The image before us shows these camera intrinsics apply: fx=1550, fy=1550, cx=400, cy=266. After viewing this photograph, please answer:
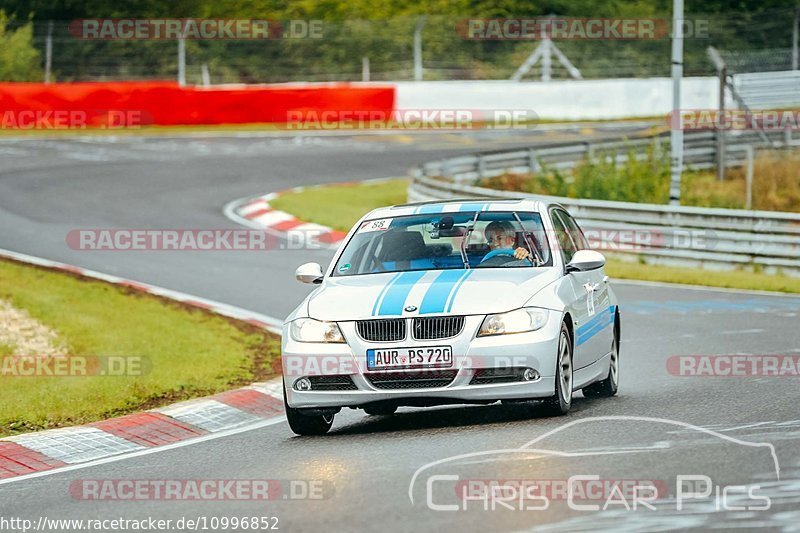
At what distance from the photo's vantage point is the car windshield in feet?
36.5

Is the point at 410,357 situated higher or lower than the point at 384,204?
higher

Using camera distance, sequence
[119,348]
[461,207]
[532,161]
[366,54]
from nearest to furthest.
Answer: [461,207] → [119,348] → [532,161] → [366,54]

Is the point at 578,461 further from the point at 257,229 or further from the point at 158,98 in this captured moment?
the point at 158,98

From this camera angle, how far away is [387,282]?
1063 centimetres

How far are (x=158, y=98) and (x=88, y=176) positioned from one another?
38.0 ft

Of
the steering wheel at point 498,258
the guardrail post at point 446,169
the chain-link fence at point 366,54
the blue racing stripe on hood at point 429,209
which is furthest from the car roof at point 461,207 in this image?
the chain-link fence at point 366,54

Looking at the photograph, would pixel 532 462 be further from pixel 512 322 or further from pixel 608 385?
A: pixel 608 385

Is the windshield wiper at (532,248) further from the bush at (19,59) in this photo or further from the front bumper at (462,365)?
the bush at (19,59)

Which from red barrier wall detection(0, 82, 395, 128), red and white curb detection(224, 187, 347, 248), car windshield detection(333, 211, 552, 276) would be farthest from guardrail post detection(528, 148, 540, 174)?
car windshield detection(333, 211, 552, 276)

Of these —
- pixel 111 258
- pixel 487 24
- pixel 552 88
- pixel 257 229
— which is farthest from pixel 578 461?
pixel 487 24

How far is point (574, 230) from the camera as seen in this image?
41.2 feet

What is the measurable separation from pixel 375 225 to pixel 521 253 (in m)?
1.17

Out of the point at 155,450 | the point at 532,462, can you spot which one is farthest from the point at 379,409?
the point at 532,462

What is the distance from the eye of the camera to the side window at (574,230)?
483 inches
